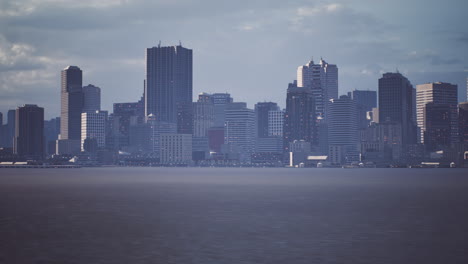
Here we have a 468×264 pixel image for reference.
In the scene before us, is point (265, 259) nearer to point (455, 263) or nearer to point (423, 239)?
point (455, 263)

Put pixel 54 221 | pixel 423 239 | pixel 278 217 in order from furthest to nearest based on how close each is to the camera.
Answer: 1. pixel 278 217
2. pixel 54 221
3. pixel 423 239

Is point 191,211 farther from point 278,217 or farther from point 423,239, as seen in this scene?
point 423,239

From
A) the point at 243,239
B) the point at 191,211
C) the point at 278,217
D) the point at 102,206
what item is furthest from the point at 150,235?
the point at 102,206

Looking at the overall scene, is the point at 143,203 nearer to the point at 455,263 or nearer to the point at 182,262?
the point at 182,262

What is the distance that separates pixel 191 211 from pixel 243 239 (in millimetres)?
36074

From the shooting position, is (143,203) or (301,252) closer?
(301,252)

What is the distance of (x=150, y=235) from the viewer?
67312mm

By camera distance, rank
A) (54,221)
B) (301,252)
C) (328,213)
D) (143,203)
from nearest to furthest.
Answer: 1. (301,252)
2. (54,221)
3. (328,213)
4. (143,203)

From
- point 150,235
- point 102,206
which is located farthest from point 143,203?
point 150,235

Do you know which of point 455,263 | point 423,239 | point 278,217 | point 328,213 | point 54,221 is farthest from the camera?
point 328,213

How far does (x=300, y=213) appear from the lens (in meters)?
94.8

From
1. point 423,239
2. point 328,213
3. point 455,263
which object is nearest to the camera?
point 455,263

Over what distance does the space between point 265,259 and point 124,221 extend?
35.1 metres

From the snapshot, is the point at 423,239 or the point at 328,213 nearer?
the point at 423,239
